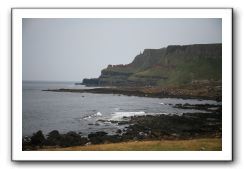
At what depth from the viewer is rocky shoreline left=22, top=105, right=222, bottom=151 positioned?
6945 mm

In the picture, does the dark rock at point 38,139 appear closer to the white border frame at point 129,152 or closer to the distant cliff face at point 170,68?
the white border frame at point 129,152

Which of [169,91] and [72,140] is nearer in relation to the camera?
[72,140]

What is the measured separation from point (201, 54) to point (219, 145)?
3.39 ft

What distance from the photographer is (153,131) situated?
23.0 ft

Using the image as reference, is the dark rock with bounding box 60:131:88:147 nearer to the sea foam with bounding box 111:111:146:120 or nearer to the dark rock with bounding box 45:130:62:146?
the dark rock with bounding box 45:130:62:146

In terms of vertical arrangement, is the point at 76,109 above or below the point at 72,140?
above

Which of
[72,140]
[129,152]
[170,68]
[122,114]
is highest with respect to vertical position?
[170,68]

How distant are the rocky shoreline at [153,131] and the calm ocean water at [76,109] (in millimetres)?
60

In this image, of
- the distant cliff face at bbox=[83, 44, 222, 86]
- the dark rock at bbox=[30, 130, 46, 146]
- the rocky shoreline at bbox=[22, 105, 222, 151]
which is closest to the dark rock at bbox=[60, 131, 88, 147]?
the rocky shoreline at bbox=[22, 105, 222, 151]

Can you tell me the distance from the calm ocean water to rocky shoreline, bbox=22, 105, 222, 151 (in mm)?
60

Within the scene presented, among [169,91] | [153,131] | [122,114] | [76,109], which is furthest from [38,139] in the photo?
[169,91]

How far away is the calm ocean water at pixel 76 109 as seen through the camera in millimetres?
6938

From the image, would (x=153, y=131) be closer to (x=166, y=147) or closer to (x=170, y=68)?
(x=166, y=147)

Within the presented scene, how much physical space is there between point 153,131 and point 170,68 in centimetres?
74
